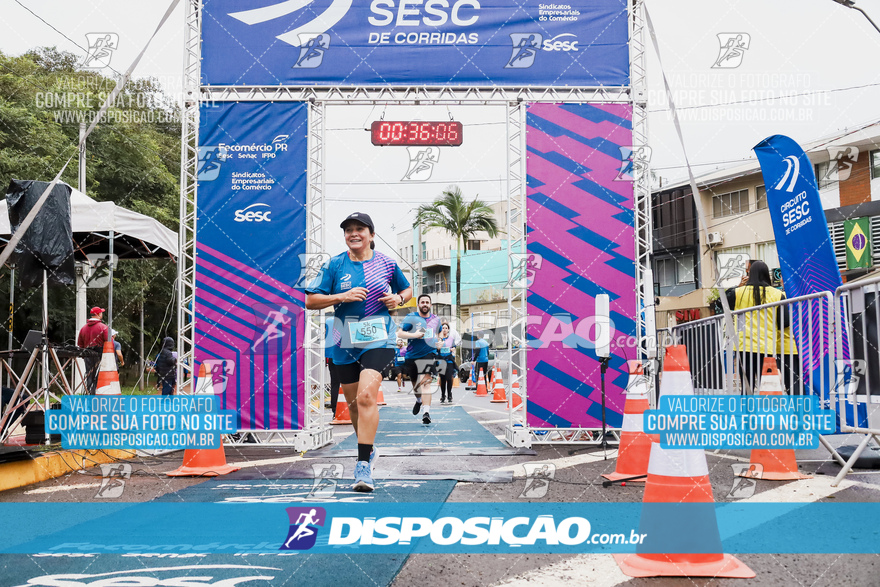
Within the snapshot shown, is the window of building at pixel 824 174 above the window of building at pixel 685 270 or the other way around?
above

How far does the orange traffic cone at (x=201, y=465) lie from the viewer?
268 inches

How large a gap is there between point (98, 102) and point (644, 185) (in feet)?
64.6

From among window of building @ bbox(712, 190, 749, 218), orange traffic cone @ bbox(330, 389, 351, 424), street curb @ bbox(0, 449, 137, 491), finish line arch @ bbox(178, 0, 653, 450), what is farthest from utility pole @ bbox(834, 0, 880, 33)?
window of building @ bbox(712, 190, 749, 218)

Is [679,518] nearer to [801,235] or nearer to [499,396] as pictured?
[801,235]

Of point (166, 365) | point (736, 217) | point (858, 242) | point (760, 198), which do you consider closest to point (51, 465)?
point (166, 365)

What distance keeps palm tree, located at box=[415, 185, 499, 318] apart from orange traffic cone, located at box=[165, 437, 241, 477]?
33617 mm

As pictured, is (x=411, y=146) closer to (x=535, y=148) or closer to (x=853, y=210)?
(x=535, y=148)

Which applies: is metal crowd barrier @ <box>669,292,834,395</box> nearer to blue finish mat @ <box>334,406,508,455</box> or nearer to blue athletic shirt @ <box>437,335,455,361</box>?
blue finish mat @ <box>334,406,508,455</box>

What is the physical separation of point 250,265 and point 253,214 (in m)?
0.65

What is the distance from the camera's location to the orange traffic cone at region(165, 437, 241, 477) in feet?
22.4

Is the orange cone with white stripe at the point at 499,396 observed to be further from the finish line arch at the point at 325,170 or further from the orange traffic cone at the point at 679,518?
the orange traffic cone at the point at 679,518

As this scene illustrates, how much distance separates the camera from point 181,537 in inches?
165

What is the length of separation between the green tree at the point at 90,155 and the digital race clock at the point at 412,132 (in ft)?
38.7

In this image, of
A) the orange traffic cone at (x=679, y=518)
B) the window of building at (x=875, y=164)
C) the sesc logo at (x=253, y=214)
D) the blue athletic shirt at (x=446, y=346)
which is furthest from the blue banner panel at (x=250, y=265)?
the window of building at (x=875, y=164)
